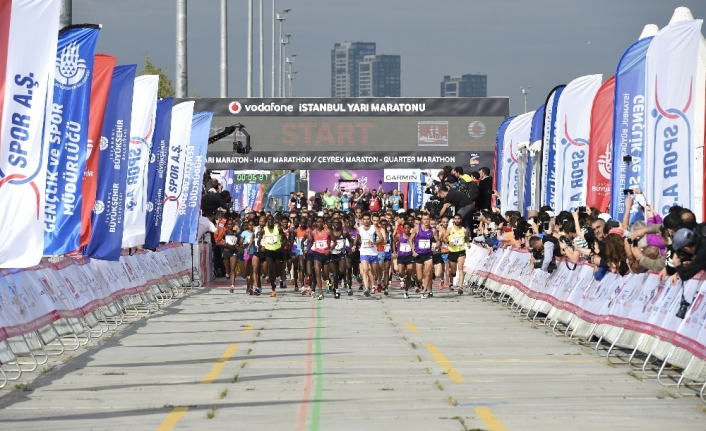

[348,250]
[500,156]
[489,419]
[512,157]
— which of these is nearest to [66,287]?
[489,419]

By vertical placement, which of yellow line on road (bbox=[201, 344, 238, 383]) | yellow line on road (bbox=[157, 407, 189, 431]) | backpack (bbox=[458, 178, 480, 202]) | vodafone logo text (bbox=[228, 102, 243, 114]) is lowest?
yellow line on road (bbox=[201, 344, 238, 383])

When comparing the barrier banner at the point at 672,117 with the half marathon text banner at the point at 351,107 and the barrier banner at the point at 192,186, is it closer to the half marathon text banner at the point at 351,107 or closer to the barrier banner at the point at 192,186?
the barrier banner at the point at 192,186

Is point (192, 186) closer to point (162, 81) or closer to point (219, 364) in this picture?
point (219, 364)

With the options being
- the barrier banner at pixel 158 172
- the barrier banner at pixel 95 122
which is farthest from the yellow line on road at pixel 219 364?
the barrier banner at pixel 158 172

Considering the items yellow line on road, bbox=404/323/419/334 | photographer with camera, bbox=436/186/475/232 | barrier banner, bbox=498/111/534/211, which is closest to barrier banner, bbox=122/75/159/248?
yellow line on road, bbox=404/323/419/334

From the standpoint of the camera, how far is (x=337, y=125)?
4584 cm

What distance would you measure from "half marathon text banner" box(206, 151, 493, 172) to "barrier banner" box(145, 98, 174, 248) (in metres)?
17.8

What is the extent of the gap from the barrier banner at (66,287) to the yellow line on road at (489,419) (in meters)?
5.51

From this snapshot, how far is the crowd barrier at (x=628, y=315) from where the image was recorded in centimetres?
1301

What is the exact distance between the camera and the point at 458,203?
33.8 metres

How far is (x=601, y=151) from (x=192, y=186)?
11.6 metres

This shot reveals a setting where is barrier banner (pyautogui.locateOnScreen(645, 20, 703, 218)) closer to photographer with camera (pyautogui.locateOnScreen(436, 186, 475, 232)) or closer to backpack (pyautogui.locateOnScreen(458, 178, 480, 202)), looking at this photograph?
photographer with camera (pyautogui.locateOnScreen(436, 186, 475, 232))

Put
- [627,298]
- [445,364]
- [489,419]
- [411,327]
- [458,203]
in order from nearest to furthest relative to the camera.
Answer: [489,419]
[445,364]
[627,298]
[411,327]
[458,203]

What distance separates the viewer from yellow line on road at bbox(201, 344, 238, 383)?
13.7 m
